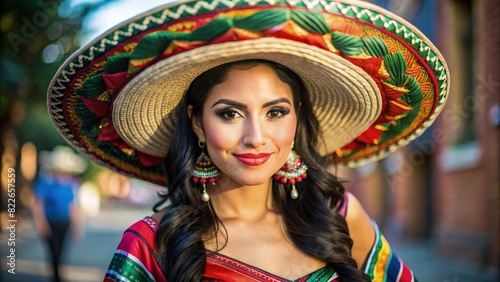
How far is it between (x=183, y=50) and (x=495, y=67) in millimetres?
6192

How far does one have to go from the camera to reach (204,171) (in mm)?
2672

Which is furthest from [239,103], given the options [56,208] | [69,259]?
[69,259]

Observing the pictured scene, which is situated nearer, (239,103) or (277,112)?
(239,103)

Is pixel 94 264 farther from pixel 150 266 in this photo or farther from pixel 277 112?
pixel 277 112

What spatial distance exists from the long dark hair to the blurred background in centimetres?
291

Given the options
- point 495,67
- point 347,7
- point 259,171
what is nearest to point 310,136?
point 259,171

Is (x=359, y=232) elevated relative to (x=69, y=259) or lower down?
elevated

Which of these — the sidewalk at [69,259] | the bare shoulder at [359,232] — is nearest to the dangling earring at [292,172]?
the bare shoulder at [359,232]

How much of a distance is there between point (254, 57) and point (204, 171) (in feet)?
2.00

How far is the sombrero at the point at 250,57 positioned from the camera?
1.95m

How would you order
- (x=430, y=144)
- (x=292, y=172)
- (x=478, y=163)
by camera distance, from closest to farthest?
(x=292, y=172) < (x=478, y=163) < (x=430, y=144)

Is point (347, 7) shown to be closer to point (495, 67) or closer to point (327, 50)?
point (327, 50)

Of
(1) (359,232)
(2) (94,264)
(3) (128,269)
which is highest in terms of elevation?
(1) (359,232)

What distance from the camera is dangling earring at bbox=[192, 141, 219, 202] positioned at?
8.72ft
